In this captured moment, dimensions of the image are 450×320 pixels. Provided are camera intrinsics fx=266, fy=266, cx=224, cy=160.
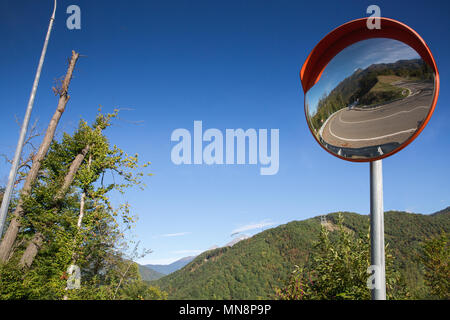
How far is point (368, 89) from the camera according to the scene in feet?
5.58

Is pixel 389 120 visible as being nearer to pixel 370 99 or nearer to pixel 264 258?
pixel 370 99

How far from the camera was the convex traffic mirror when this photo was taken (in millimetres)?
1568

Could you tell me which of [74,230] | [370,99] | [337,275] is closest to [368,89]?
[370,99]

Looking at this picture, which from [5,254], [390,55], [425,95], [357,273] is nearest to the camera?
[425,95]

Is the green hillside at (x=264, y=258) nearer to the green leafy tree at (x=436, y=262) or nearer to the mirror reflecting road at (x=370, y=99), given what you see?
the green leafy tree at (x=436, y=262)

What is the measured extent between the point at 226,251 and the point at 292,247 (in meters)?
30.4

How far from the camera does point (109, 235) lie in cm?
863

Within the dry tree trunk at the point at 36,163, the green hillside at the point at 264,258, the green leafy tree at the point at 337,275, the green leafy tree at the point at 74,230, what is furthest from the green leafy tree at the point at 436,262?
the green hillside at the point at 264,258

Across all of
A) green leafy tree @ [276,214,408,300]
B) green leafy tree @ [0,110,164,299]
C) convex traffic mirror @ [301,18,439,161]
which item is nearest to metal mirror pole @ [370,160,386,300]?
convex traffic mirror @ [301,18,439,161]

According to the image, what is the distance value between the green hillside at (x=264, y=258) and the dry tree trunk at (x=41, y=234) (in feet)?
186

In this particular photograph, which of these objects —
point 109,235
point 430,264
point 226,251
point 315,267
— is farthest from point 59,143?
point 226,251

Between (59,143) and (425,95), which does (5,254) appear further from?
(425,95)

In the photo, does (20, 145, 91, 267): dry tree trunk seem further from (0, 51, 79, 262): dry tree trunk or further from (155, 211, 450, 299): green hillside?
(155, 211, 450, 299): green hillside

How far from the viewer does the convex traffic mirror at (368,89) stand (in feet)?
5.15
